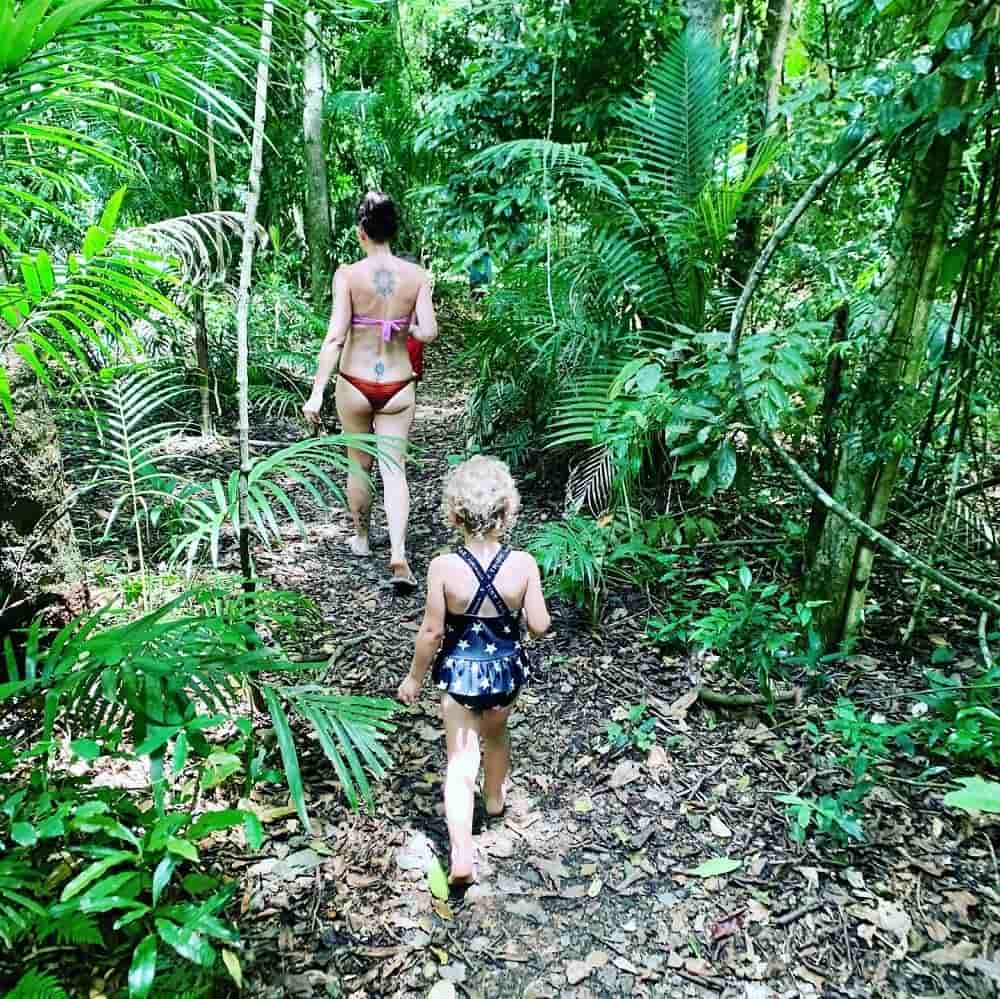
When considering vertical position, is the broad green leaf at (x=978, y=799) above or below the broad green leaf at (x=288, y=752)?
above

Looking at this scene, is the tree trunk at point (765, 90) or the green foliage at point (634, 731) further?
the tree trunk at point (765, 90)

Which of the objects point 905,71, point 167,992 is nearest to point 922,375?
point 905,71

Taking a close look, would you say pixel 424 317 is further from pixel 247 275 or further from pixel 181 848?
pixel 181 848

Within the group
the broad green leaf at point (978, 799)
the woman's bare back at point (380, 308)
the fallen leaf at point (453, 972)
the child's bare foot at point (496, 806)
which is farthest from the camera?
the woman's bare back at point (380, 308)

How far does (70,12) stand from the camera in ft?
4.28

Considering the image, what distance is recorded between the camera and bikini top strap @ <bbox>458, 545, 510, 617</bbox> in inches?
86.4

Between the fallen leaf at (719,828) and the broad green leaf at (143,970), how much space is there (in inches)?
64.1

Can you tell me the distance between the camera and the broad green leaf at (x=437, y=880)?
2236mm

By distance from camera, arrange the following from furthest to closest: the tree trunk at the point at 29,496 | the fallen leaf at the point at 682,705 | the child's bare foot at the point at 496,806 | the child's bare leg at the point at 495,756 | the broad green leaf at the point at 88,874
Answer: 1. the fallen leaf at the point at 682,705
2. the tree trunk at the point at 29,496
3. the child's bare foot at the point at 496,806
4. the child's bare leg at the point at 495,756
5. the broad green leaf at the point at 88,874

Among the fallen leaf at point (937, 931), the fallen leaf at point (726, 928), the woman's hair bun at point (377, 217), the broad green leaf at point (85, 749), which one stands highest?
the woman's hair bun at point (377, 217)

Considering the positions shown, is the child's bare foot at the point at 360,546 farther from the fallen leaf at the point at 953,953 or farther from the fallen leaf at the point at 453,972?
the fallen leaf at the point at 953,953

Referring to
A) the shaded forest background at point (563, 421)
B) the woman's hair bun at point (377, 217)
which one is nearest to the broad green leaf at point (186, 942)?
the shaded forest background at point (563, 421)

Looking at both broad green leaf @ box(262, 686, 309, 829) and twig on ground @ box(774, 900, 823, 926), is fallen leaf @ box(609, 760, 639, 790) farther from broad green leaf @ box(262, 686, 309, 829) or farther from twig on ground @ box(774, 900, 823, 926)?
broad green leaf @ box(262, 686, 309, 829)

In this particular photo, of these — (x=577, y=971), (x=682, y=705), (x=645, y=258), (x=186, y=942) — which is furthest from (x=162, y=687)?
(x=645, y=258)
